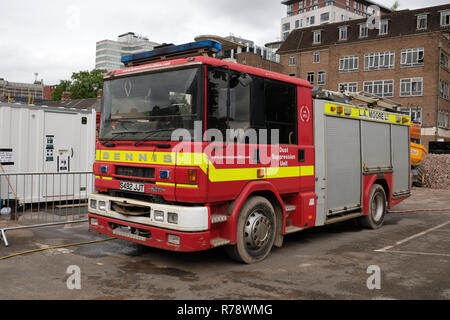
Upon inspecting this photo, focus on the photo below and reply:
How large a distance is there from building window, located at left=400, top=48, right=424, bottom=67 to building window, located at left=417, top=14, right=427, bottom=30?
9.37 ft

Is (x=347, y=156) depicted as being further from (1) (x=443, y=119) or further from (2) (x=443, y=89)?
(1) (x=443, y=119)

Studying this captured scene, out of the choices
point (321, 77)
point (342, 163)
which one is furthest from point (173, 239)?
point (321, 77)

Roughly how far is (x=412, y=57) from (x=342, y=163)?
4065 cm

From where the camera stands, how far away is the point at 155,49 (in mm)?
6602

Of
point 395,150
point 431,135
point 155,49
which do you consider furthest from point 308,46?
point 155,49

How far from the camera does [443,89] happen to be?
4375 cm

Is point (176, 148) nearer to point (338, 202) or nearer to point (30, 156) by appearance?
point (338, 202)

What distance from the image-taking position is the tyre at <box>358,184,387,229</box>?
935 cm

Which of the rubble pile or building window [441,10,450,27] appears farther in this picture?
building window [441,10,450,27]

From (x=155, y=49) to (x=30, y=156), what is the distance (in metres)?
6.17

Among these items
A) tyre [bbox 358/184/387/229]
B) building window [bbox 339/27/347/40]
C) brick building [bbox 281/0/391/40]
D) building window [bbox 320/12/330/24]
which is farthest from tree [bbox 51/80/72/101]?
tyre [bbox 358/184/387/229]

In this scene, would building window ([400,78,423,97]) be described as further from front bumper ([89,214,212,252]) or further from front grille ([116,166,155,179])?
front bumper ([89,214,212,252])

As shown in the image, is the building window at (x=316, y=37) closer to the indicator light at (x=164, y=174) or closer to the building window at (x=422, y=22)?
the building window at (x=422, y=22)

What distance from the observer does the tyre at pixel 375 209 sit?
9352mm
